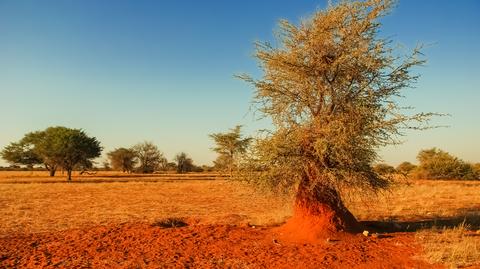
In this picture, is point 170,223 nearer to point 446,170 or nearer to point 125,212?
point 125,212

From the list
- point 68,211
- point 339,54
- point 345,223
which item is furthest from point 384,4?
point 68,211

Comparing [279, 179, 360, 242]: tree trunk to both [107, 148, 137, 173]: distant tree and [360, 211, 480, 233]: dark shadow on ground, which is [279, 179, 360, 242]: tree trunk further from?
[107, 148, 137, 173]: distant tree

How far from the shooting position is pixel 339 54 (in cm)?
1242

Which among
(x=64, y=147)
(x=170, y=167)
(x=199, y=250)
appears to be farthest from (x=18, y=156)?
(x=199, y=250)

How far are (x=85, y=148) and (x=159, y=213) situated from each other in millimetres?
39378

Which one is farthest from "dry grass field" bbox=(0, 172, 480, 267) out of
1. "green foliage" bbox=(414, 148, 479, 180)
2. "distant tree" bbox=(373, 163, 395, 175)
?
"green foliage" bbox=(414, 148, 479, 180)

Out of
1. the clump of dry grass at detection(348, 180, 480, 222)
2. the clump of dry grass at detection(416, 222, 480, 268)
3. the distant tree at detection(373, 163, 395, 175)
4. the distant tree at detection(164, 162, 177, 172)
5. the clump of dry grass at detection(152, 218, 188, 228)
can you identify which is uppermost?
the distant tree at detection(164, 162, 177, 172)

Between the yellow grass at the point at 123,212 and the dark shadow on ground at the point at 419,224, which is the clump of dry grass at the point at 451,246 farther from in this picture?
the yellow grass at the point at 123,212

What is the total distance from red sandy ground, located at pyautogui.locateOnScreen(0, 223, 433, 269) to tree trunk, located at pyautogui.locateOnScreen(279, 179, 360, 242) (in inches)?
17.7

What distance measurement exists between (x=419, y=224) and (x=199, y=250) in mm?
8786

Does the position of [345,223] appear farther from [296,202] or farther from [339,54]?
[339,54]

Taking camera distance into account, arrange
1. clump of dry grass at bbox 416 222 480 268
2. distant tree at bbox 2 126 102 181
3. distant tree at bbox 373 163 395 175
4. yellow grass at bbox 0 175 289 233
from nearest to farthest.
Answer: clump of dry grass at bbox 416 222 480 268 < distant tree at bbox 373 163 395 175 < yellow grass at bbox 0 175 289 233 < distant tree at bbox 2 126 102 181

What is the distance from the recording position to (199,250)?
11.2 metres

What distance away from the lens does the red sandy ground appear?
32.7ft
